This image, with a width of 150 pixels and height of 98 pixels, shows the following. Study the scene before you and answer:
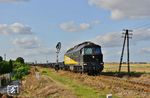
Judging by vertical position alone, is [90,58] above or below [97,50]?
below

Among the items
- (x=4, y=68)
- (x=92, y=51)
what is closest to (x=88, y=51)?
(x=92, y=51)

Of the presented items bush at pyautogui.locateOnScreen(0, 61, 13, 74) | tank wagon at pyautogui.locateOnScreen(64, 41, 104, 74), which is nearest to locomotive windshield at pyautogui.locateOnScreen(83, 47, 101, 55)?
tank wagon at pyautogui.locateOnScreen(64, 41, 104, 74)

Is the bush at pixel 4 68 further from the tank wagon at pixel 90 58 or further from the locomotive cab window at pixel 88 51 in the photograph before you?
the locomotive cab window at pixel 88 51

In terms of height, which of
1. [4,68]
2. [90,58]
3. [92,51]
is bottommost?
[90,58]

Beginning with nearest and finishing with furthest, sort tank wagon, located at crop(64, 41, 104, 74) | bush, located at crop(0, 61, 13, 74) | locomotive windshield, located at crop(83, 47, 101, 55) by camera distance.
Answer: tank wagon, located at crop(64, 41, 104, 74) < locomotive windshield, located at crop(83, 47, 101, 55) < bush, located at crop(0, 61, 13, 74)

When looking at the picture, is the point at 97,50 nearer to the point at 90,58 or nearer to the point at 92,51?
the point at 92,51

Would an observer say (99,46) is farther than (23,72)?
No

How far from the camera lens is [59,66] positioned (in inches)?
3612

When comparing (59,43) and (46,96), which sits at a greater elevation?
(59,43)

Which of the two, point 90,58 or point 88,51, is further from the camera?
point 88,51

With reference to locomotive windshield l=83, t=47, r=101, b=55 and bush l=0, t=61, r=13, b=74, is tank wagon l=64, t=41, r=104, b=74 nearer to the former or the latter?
locomotive windshield l=83, t=47, r=101, b=55

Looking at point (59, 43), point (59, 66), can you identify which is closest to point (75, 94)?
point (59, 66)

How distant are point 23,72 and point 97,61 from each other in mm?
30790

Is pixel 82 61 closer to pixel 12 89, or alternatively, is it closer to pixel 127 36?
pixel 127 36
